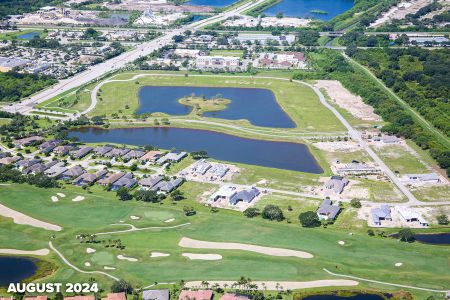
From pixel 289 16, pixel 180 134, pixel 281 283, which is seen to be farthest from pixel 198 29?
pixel 281 283

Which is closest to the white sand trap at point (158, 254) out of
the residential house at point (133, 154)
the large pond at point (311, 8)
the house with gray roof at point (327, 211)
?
the house with gray roof at point (327, 211)

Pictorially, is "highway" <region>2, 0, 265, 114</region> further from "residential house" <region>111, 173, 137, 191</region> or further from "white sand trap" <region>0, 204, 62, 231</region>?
"white sand trap" <region>0, 204, 62, 231</region>

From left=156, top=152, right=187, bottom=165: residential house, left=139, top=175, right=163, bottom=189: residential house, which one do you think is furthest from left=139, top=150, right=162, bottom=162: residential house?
left=139, top=175, right=163, bottom=189: residential house

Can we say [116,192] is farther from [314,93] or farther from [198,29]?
[198,29]

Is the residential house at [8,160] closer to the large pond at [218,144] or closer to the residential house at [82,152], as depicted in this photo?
the residential house at [82,152]

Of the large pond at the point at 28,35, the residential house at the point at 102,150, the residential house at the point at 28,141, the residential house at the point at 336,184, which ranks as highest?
the large pond at the point at 28,35
